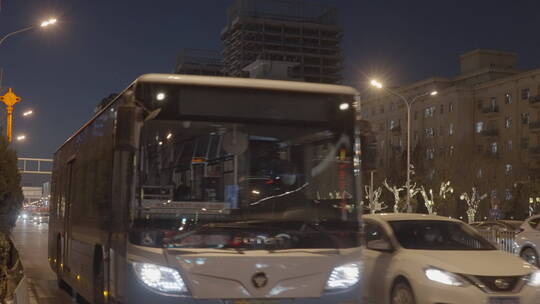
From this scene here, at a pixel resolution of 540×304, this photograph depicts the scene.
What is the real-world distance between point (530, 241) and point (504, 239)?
2.02 meters

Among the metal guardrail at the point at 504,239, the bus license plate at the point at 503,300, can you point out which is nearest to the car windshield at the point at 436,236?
the bus license plate at the point at 503,300

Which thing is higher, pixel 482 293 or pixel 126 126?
pixel 126 126

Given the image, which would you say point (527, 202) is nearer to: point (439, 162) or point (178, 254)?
point (439, 162)

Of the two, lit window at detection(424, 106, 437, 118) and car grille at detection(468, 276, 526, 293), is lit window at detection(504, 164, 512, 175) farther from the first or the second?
car grille at detection(468, 276, 526, 293)

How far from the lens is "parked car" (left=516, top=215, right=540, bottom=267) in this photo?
19.4 m

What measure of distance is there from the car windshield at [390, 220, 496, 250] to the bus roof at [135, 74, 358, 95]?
3489 mm

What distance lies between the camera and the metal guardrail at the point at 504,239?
20853 mm

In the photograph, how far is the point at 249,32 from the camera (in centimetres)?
15775

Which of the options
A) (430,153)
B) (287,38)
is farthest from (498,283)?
(287,38)

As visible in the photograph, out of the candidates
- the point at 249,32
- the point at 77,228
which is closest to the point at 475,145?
the point at 77,228

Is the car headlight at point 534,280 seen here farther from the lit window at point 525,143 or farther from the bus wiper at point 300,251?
the lit window at point 525,143

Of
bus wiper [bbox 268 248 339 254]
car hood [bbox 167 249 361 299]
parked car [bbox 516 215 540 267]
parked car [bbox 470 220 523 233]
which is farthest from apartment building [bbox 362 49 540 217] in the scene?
car hood [bbox 167 249 361 299]

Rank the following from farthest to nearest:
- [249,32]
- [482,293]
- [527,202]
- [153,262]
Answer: [249,32]
[527,202]
[482,293]
[153,262]

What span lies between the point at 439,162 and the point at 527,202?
7.55 meters
